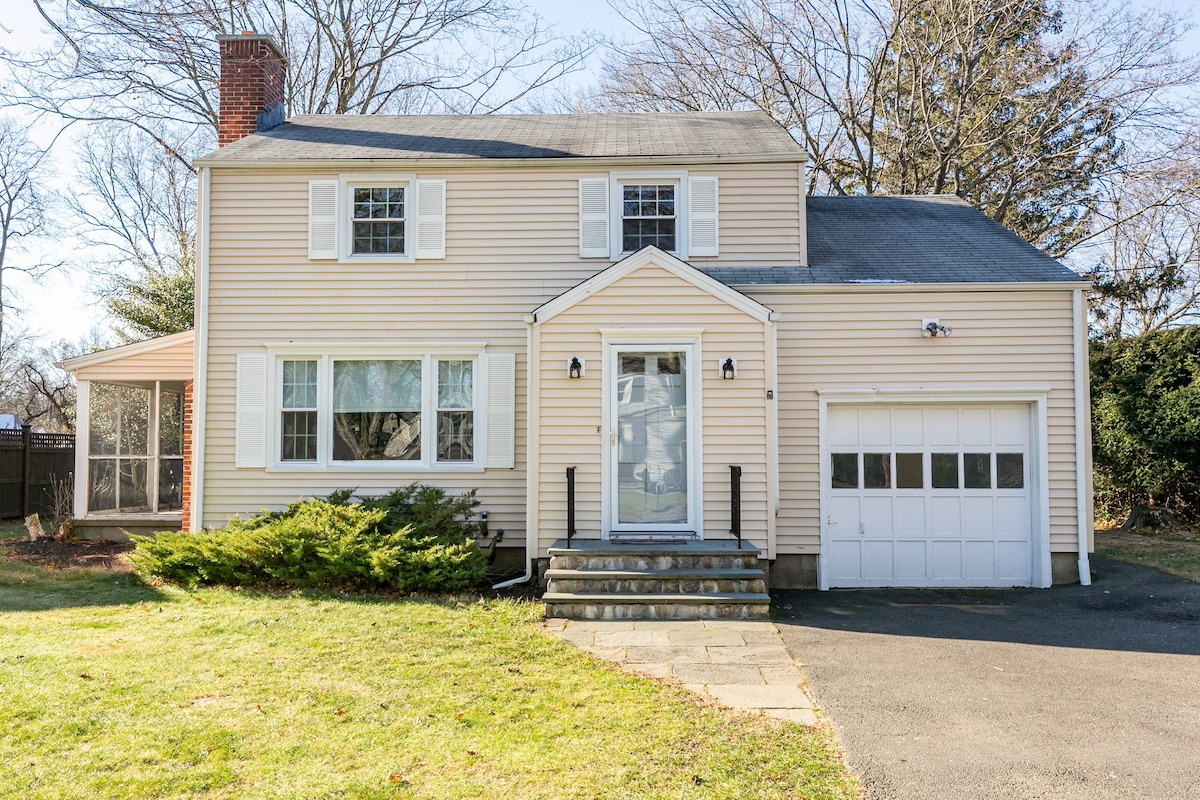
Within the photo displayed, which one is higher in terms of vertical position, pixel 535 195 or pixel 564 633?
pixel 535 195

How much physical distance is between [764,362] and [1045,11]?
49.9 ft

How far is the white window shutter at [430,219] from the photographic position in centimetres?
1012

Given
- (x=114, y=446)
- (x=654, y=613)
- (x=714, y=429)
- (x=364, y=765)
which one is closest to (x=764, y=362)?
(x=714, y=429)

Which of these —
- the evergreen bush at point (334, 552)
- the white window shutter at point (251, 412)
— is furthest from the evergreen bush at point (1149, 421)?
the white window shutter at point (251, 412)

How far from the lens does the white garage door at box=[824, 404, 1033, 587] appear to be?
943 cm

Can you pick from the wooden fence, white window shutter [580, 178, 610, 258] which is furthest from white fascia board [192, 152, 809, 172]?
the wooden fence

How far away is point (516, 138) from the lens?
11.2m

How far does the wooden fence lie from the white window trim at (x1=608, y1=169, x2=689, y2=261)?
11.8 metres

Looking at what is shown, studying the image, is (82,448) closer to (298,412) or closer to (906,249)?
(298,412)

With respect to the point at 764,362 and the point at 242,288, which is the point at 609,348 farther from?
the point at 242,288

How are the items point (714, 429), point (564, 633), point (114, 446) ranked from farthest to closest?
point (114, 446) < point (714, 429) < point (564, 633)

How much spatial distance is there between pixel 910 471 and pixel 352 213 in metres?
7.61

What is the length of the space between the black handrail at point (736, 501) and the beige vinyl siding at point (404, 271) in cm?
286

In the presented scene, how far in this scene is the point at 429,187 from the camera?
33.5 ft
